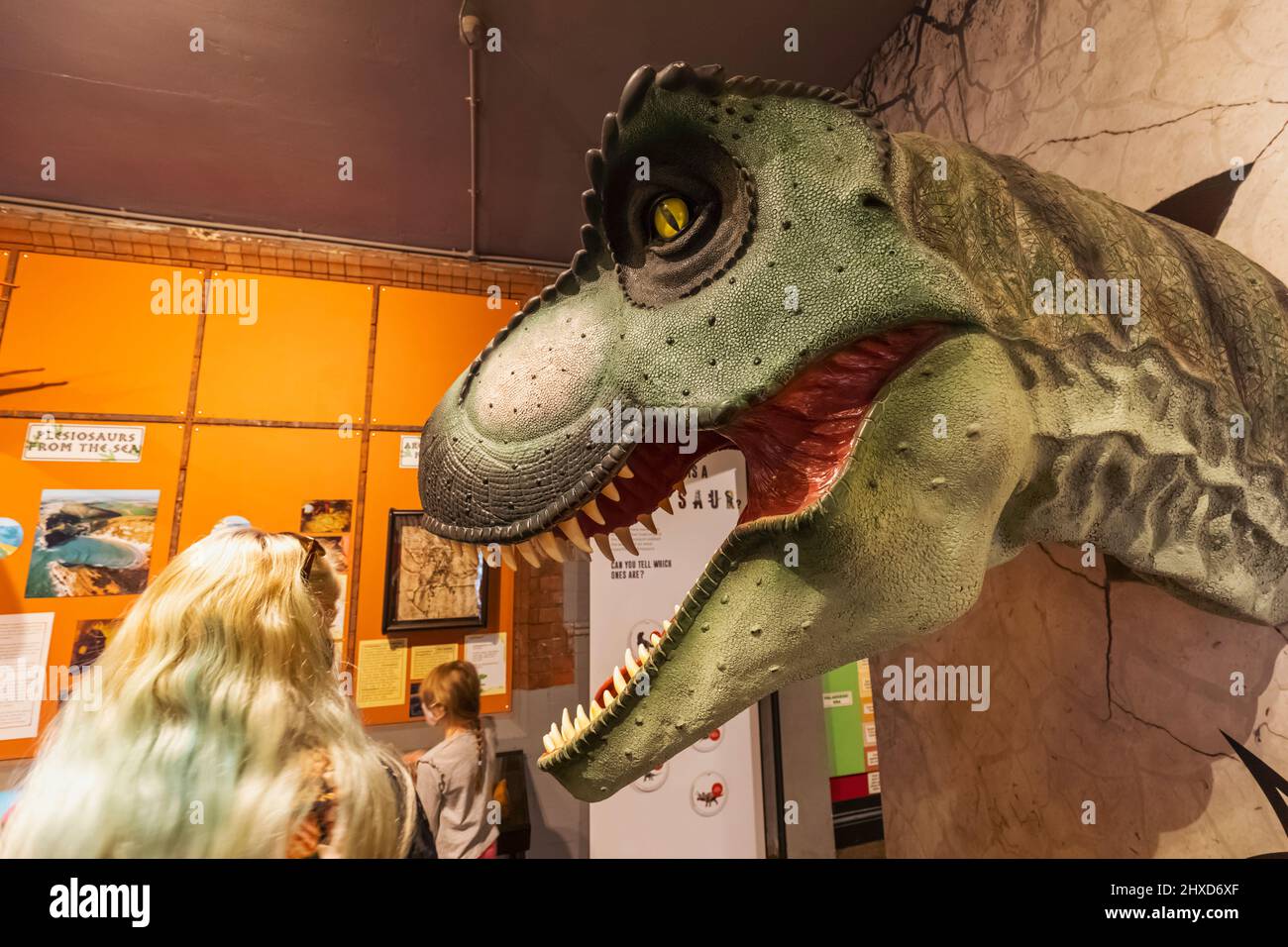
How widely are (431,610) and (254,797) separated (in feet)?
6.95

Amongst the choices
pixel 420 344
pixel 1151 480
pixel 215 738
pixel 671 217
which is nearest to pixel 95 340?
pixel 420 344

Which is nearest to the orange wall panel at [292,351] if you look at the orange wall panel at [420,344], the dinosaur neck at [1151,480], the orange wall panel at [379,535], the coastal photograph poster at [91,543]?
the orange wall panel at [420,344]

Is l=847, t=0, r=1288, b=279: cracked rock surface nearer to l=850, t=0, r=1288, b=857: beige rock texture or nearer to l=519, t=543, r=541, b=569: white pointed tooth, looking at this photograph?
l=850, t=0, r=1288, b=857: beige rock texture

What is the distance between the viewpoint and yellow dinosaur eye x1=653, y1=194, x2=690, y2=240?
717mm

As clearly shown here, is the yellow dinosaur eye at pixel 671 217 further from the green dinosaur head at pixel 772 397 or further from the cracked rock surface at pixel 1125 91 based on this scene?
the cracked rock surface at pixel 1125 91

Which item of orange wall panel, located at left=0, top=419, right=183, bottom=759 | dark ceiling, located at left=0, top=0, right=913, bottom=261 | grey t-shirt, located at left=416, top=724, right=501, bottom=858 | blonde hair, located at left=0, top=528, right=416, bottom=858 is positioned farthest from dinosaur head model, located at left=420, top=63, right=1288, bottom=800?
orange wall panel, located at left=0, top=419, right=183, bottom=759

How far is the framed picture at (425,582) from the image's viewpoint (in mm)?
2742

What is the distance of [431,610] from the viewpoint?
282cm

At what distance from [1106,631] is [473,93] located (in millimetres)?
2060

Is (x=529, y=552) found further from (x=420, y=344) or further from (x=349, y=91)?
(x=420, y=344)

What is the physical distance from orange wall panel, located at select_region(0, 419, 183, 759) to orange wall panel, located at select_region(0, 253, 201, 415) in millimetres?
174

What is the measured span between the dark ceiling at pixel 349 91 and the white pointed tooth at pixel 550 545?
58.3 inches

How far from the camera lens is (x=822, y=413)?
673 mm
